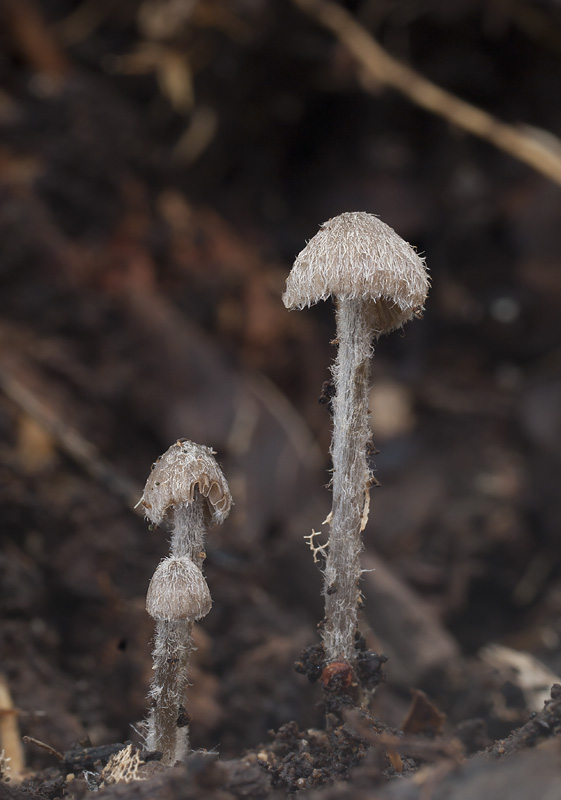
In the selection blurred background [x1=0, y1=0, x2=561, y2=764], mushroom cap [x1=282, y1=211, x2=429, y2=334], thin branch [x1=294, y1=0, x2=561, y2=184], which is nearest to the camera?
mushroom cap [x1=282, y1=211, x2=429, y2=334]

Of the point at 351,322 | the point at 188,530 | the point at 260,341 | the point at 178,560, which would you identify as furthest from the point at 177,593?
the point at 260,341

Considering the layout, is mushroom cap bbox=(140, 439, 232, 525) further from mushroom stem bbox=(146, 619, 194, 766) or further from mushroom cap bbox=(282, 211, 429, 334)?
mushroom cap bbox=(282, 211, 429, 334)

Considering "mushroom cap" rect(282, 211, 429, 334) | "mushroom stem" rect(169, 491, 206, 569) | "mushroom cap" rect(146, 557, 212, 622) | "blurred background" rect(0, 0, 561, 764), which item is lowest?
"mushroom cap" rect(146, 557, 212, 622)

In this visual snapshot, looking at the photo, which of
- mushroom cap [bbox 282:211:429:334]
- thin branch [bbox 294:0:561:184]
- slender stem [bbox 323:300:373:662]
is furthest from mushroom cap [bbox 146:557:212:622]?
thin branch [bbox 294:0:561:184]

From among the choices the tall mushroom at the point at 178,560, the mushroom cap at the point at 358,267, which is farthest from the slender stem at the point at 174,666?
the mushroom cap at the point at 358,267

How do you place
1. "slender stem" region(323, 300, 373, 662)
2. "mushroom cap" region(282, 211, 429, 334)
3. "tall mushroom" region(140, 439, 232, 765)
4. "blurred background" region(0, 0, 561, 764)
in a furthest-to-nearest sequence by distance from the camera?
"blurred background" region(0, 0, 561, 764) < "slender stem" region(323, 300, 373, 662) < "tall mushroom" region(140, 439, 232, 765) < "mushroom cap" region(282, 211, 429, 334)

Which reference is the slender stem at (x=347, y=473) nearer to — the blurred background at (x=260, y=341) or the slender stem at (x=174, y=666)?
the slender stem at (x=174, y=666)

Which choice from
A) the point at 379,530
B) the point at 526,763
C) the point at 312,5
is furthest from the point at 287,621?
the point at 312,5
